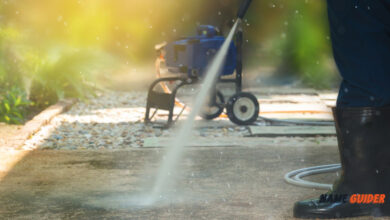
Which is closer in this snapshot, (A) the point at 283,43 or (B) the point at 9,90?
(B) the point at 9,90

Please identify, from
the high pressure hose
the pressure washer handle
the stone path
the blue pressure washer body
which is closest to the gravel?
the stone path

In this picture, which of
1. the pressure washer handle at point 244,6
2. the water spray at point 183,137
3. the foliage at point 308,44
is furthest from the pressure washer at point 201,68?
the foliage at point 308,44

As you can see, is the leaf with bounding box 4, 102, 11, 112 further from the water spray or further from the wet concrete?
the water spray

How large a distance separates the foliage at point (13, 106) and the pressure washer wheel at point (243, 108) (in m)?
2.10

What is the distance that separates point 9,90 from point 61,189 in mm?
3731

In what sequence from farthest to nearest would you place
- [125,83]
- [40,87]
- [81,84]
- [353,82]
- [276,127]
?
1. [125,83]
2. [81,84]
3. [40,87]
4. [276,127]
5. [353,82]

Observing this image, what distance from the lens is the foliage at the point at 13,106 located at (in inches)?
248

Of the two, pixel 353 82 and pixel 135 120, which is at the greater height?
pixel 353 82

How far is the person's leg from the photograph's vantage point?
2900 mm

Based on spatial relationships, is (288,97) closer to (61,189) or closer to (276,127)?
(276,127)

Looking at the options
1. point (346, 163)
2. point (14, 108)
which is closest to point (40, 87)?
point (14, 108)

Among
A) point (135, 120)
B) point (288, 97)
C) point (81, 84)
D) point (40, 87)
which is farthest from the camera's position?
point (288, 97)

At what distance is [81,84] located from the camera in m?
8.49

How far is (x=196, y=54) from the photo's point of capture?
624 cm
